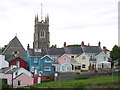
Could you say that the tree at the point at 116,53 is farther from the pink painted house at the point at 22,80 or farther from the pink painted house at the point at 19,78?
the pink painted house at the point at 22,80

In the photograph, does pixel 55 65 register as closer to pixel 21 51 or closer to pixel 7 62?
pixel 7 62

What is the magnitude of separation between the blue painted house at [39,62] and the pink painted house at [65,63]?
204cm

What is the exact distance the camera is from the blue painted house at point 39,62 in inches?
2832

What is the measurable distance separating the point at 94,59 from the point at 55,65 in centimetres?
940

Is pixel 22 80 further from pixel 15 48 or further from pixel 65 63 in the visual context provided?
pixel 15 48

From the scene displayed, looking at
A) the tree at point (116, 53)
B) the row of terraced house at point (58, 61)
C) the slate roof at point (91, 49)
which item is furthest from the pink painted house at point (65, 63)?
the tree at point (116, 53)

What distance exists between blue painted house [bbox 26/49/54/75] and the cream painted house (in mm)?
6480

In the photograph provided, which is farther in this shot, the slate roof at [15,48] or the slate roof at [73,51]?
the slate roof at [15,48]

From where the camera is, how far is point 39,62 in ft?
237

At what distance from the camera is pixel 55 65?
238 feet

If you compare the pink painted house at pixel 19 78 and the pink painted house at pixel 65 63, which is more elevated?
the pink painted house at pixel 65 63

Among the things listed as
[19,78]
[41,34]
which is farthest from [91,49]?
[41,34]

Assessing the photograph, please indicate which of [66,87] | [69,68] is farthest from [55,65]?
[66,87]

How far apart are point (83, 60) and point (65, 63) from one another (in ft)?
14.7
